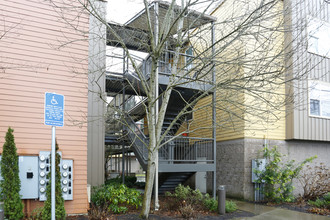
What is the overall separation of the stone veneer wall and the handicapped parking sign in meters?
8.32

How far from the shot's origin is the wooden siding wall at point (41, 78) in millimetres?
7117

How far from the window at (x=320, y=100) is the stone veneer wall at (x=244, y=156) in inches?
53.2

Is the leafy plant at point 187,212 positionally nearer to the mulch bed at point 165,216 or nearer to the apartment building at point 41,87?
the mulch bed at point 165,216

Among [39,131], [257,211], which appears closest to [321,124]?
[257,211]

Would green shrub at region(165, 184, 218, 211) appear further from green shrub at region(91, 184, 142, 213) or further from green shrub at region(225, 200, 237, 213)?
green shrub at region(91, 184, 142, 213)

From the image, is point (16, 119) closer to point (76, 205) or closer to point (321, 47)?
point (76, 205)

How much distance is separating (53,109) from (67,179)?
354 cm

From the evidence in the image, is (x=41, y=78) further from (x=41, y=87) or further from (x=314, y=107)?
(x=314, y=107)

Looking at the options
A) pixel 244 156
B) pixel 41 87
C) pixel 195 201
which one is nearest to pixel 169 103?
pixel 244 156

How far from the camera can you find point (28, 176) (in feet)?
22.9

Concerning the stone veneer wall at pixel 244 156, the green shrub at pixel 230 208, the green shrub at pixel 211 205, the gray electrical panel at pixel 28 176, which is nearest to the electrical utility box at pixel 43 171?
the gray electrical panel at pixel 28 176

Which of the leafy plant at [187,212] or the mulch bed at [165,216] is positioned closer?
the mulch bed at [165,216]

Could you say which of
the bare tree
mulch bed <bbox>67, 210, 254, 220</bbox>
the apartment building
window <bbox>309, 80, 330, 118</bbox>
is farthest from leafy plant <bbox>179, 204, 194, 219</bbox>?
window <bbox>309, 80, 330, 118</bbox>

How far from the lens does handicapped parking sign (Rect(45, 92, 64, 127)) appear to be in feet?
14.3
